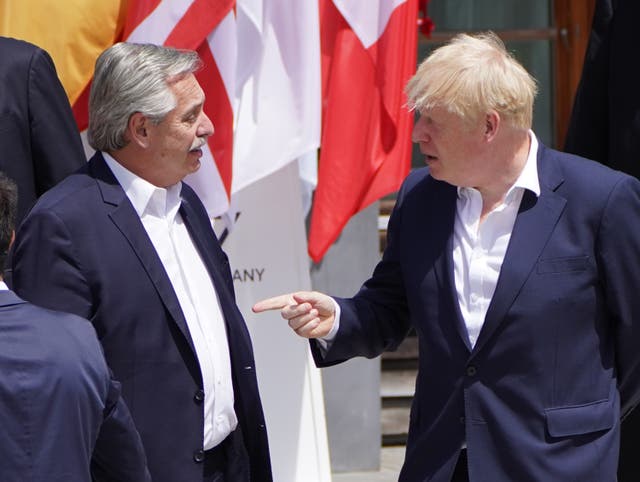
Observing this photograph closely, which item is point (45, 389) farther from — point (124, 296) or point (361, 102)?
point (361, 102)

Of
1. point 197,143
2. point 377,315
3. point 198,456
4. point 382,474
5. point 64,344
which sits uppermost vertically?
point 197,143

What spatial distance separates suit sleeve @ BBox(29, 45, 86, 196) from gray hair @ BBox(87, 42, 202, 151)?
0.41 meters

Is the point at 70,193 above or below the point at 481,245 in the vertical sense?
above

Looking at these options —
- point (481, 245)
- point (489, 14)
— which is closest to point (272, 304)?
point (481, 245)

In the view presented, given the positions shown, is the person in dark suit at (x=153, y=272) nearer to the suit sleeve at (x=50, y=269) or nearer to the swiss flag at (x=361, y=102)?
the suit sleeve at (x=50, y=269)

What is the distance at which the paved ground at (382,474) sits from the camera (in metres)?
6.35

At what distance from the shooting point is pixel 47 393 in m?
2.52

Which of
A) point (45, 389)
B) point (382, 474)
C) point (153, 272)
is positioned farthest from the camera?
point (382, 474)

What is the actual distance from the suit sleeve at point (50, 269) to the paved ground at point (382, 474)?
3351 mm

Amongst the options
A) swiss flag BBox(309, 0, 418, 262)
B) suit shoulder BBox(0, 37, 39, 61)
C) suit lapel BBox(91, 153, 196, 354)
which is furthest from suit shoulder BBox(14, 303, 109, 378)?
swiss flag BBox(309, 0, 418, 262)

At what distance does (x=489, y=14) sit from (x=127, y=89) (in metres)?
4.01

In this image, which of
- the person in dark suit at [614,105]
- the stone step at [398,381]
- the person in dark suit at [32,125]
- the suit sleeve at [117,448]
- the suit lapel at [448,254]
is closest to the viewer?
the suit sleeve at [117,448]

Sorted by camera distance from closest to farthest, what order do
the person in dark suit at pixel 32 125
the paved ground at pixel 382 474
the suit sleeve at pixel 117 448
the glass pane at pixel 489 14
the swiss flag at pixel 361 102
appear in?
1. the suit sleeve at pixel 117 448
2. the person in dark suit at pixel 32 125
3. the swiss flag at pixel 361 102
4. the paved ground at pixel 382 474
5. the glass pane at pixel 489 14

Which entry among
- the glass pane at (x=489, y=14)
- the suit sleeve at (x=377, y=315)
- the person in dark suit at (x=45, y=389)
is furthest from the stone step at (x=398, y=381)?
the person in dark suit at (x=45, y=389)
